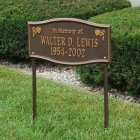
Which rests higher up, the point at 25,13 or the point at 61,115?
the point at 25,13

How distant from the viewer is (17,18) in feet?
30.1

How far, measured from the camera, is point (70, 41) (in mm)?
5590

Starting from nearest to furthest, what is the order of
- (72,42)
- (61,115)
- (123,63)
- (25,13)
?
(72,42), (61,115), (123,63), (25,13)

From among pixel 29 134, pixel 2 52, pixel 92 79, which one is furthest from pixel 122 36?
pixel 2 52

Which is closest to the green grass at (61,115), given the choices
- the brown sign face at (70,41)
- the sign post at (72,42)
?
the sign post at (72,42)

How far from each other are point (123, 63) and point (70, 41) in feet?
5.48

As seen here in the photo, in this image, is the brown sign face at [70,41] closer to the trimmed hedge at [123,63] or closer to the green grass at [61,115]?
the green grass at [61,115]

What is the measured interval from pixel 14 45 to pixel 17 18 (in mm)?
459

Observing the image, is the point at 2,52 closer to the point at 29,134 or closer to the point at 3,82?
the point at 3,82

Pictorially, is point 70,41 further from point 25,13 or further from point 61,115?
point 25,13

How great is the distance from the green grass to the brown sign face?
708 millimetres

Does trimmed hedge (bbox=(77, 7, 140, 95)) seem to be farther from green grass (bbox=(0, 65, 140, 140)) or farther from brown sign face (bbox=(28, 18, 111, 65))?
brown sign face (bbox=(28, 18, 111, 65))

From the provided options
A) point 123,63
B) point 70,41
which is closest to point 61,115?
point 70,41

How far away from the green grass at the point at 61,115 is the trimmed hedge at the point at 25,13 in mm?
1708
